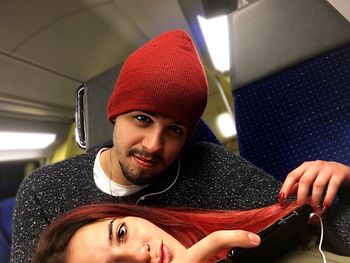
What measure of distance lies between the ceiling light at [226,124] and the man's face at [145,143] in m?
2.75

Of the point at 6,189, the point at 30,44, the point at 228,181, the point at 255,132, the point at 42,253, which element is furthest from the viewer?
the point at 6,189

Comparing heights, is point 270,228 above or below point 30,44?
below

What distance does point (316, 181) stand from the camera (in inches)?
35.3

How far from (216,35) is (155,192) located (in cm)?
200

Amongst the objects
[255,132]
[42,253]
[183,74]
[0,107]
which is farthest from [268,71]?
[0,107]

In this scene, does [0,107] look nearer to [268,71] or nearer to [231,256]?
[268,71]

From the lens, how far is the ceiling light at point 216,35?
2.53 m

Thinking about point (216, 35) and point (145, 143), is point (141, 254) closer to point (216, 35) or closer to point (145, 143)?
point (145, 143)

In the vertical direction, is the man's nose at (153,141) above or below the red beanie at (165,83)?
below

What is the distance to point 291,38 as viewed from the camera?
4.33ft

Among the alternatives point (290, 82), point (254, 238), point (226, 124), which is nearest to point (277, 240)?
point (254, 238)

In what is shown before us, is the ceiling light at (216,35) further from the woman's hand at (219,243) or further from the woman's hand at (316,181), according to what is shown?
the woman's hand at (219,243)

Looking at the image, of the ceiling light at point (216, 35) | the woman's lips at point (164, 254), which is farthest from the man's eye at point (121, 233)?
the ceiling light at point (216, 35)

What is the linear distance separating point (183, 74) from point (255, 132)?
1.78 ft
